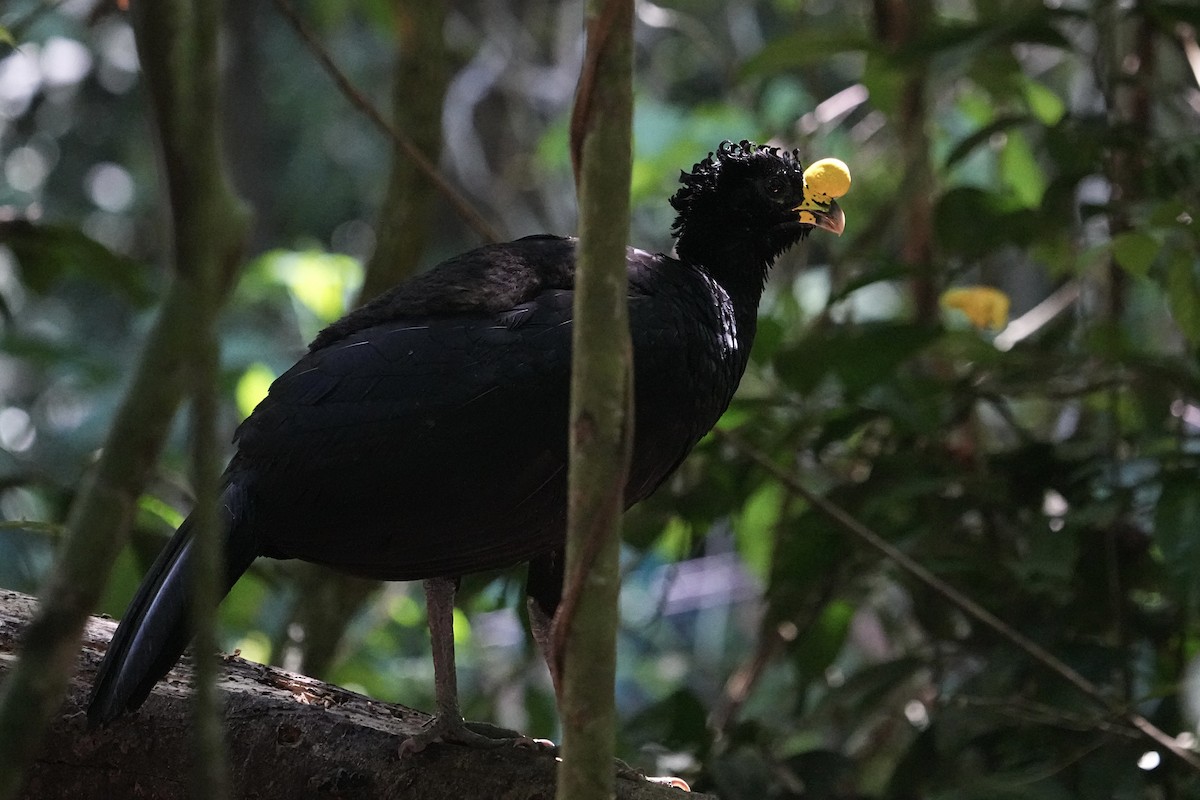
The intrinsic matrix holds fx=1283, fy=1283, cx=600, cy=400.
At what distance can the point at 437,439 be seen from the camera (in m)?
2.26

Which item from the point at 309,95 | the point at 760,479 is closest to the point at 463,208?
the point at 760,479

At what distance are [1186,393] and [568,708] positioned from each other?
2.29 metres

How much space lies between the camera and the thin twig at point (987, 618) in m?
2.71

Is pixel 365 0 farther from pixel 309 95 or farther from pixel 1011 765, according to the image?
pixel 309 95

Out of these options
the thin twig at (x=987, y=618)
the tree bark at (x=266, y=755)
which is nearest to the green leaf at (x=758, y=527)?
the thin twig at (x=987, y=618)

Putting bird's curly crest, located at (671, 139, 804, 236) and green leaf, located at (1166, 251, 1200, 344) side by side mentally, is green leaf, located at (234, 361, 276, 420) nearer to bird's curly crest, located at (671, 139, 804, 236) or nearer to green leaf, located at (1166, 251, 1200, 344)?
bird's curly crest, located at (671, 139, 804, 236)

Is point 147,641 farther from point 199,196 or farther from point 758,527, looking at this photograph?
point 758,527

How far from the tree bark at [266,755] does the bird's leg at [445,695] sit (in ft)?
0.07

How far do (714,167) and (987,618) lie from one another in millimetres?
1195

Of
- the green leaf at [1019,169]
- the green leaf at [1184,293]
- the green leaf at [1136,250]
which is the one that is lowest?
the green leaf at [1136,250]

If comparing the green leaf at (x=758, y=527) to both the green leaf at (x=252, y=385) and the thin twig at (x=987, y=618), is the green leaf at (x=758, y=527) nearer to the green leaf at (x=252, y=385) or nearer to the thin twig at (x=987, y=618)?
the thin twig at (x=987, y=618)

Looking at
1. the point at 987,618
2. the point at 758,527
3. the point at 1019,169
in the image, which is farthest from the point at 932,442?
Answer: the point at 1019,169

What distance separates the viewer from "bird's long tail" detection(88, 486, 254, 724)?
2.04 m

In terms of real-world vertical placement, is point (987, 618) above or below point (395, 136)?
below
